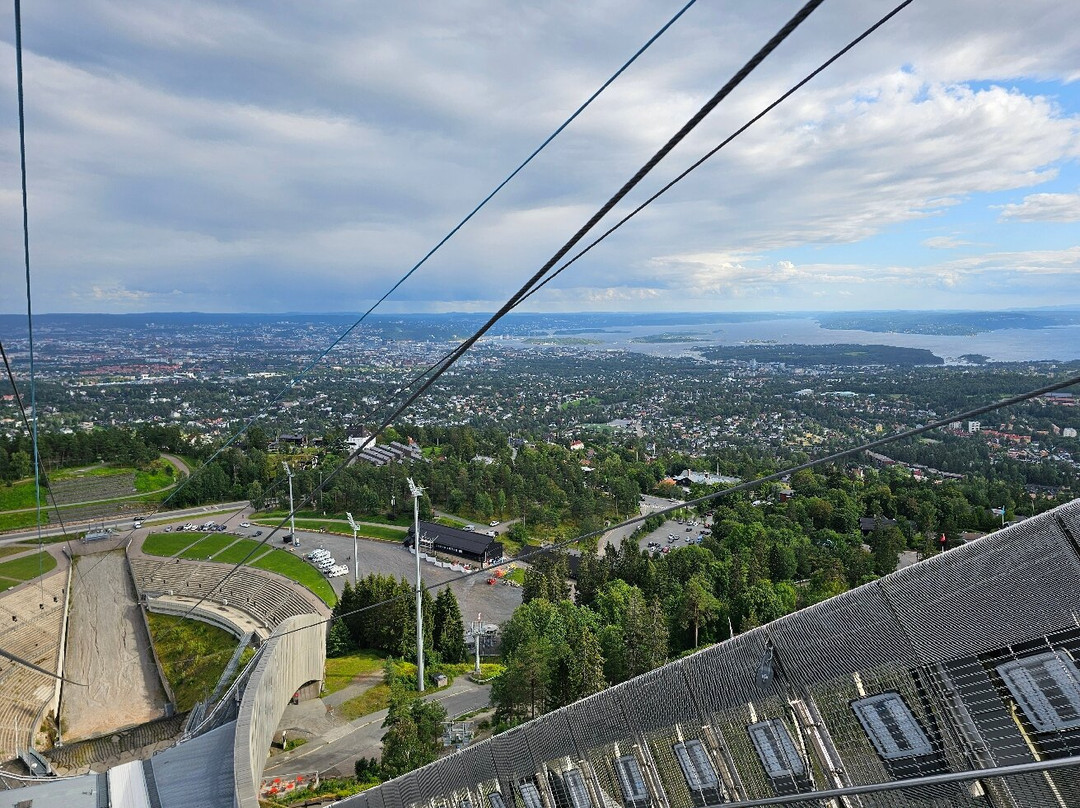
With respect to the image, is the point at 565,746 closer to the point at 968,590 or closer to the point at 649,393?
the point at 968,590

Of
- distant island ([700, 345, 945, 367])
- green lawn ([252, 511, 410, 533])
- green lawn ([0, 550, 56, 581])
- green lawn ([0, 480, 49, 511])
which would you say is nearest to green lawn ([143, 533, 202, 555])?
green lawn ([0, 550, 56, 581])

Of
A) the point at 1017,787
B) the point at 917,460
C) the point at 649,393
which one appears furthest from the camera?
the point at 649,393

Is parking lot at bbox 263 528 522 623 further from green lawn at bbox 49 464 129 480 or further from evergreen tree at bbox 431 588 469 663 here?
green lawn at bbox 49 464 129 480

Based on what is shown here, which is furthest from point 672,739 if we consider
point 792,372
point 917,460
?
point 792,372

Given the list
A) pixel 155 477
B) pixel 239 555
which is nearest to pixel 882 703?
pixel 239 555

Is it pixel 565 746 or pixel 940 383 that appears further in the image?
pixel 940 383

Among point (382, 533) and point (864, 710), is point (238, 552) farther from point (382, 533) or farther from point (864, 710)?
point (864, 710)

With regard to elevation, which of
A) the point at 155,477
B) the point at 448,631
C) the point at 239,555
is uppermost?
the point at 155,477
